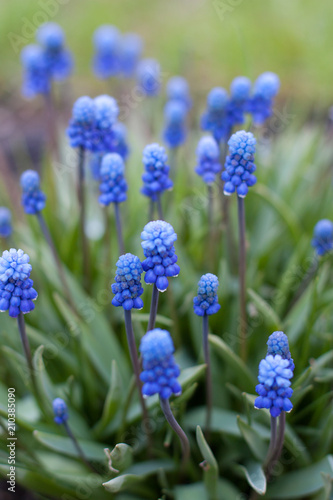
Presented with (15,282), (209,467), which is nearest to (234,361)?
(209,467)

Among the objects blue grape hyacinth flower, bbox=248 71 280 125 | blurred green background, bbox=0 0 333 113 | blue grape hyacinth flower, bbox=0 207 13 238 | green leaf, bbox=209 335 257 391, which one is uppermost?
blurred green background, bbox=0 0 333 113

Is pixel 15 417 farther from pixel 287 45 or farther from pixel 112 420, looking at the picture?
pixel 287 45

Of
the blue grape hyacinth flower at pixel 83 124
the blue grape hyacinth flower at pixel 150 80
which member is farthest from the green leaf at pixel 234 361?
the blue grape hyacinth flower at pixel 150 80

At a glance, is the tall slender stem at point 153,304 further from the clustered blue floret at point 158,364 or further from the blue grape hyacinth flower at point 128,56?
the blue grape hyacinth flower at point 128,56

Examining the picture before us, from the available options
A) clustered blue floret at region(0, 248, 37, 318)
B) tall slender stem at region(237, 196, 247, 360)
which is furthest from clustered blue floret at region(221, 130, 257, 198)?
clustered blue floret at region(0, 248, 37, 318)

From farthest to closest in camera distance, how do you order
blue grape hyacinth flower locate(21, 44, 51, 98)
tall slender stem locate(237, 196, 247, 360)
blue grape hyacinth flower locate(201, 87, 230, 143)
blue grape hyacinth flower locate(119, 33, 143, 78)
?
1. blue grape hyacinth flower locate(119, 33, 143, 78)
2. blue grape hyacinth flower locate(21, 44, 51, 98)
3. blue grape hyacinth flower locate(201, 87, 230, 143)
4. tall slender stem locate(237, 196, 247, 360)

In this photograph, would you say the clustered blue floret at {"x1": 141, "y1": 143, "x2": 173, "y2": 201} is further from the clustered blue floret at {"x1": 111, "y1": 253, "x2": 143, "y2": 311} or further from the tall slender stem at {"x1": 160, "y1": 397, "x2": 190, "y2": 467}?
the tall slender stem at {"x1": 160, "y1": 397, "x2": 190, "y2": 467}
